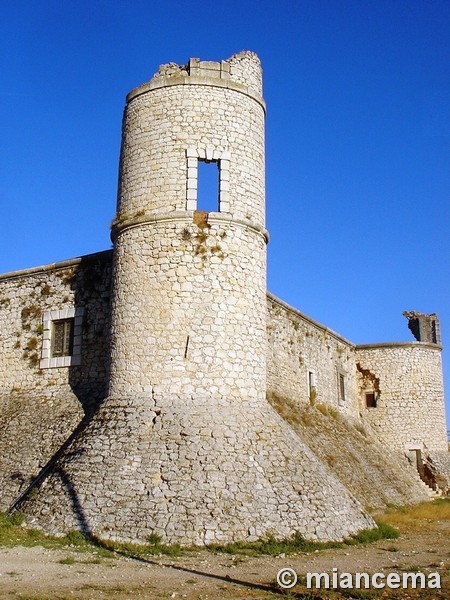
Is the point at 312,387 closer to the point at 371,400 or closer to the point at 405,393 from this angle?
the point at 371,400

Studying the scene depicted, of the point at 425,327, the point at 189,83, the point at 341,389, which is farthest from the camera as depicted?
the point at 425,327

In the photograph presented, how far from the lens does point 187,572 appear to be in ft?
30.4

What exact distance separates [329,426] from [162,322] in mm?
10686

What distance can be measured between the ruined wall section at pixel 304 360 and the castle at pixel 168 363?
88 centimetres

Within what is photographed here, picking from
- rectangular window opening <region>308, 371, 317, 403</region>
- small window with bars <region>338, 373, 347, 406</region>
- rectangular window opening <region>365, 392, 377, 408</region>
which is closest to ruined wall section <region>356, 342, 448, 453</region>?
rectangular window opening <region>365, 392, 377, 408</region>

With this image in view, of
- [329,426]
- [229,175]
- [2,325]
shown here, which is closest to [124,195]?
[229,175]

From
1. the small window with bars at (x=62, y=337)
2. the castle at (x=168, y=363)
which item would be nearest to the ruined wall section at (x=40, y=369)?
the castle at (x=168, y=363)

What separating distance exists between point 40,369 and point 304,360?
9568mm

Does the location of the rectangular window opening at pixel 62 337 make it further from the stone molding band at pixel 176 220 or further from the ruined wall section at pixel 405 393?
the ruined wall section at pixel 405 393

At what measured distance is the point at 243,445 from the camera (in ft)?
41.6

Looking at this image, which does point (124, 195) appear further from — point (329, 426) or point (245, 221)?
point (329, 426)

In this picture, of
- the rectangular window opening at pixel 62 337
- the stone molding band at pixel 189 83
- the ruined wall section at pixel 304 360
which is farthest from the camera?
the ruined wall section at pixel 304 360

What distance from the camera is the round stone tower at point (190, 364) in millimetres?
11664

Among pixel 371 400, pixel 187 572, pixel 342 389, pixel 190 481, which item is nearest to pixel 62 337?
pixel 190 481
